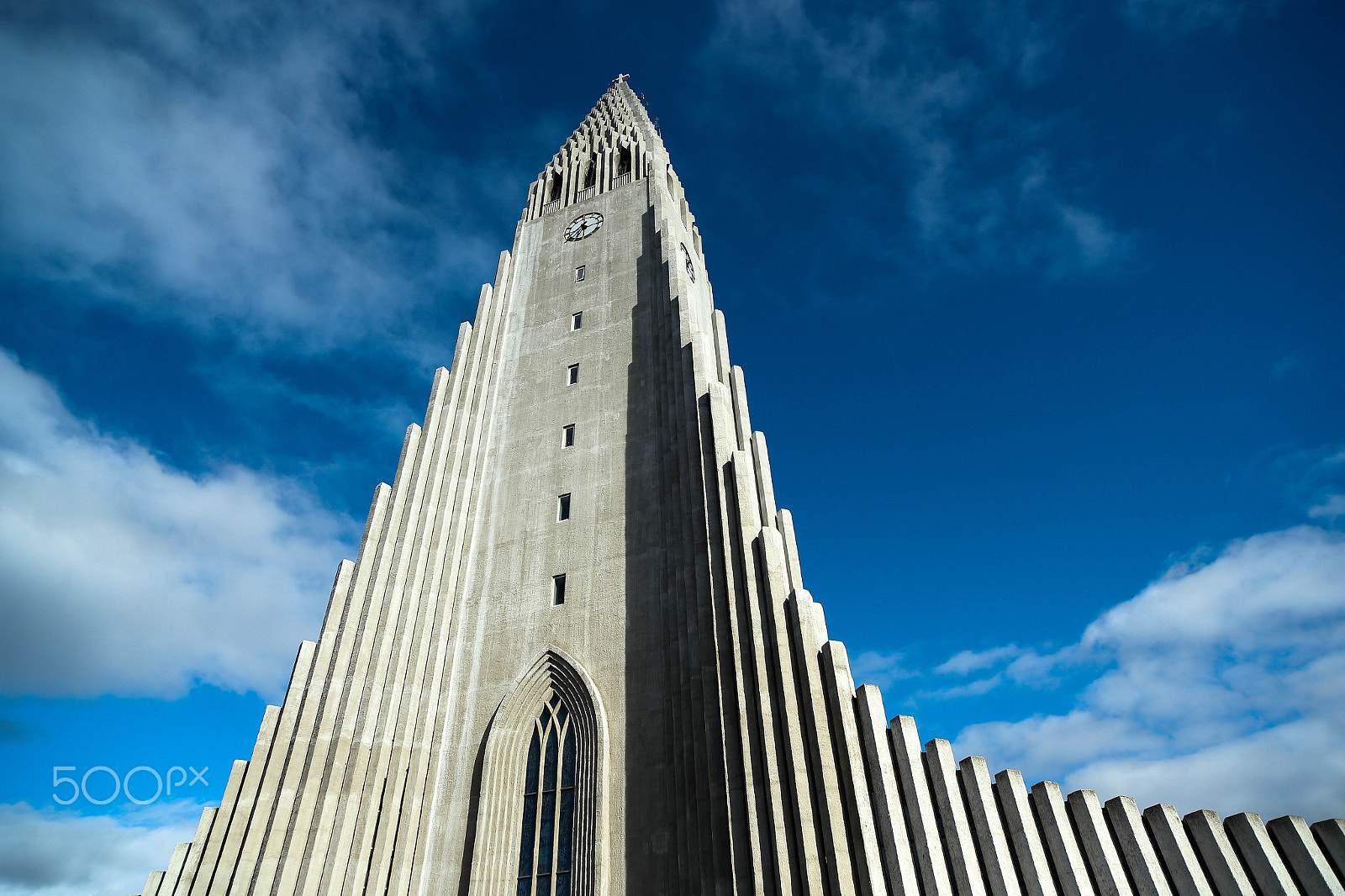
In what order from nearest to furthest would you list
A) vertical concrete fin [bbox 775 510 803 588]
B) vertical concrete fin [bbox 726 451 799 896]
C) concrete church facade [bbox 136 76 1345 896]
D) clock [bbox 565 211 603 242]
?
concrete church facade [bbox 136 76 1345 896]
vertical concrete fin [bbox 726 451 799 896]
vertical concrete fin [bbox 775 510 803 588]
clock [bbox 565 211 603 242]

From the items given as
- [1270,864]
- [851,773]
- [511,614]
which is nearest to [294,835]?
[511,614]

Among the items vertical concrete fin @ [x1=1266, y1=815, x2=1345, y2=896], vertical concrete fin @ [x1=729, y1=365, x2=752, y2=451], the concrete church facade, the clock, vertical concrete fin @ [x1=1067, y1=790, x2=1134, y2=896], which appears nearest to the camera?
vertical concrete fin @ [x1=1266, y1=815, x2=1345, y2=896]

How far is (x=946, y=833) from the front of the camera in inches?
519

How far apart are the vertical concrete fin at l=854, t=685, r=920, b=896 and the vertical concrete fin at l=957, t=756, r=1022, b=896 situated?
1.17 meters

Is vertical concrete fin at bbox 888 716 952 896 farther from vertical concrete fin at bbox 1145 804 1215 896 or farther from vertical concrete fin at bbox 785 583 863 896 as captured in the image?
vertical concrete fin at bbox 1145 804 1215 896

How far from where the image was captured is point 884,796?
13.3 m

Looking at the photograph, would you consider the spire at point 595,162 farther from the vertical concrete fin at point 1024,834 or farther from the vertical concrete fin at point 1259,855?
the vertical concrete fin at point 1259,855

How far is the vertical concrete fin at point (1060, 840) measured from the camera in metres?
12.8

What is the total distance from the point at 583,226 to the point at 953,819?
24540 millimetres

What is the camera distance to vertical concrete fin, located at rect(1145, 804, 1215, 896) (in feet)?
41.9

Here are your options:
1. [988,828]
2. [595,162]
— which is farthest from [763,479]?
[595,162]

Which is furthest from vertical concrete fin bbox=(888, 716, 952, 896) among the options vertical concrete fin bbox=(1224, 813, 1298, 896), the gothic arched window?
the gothic arched window

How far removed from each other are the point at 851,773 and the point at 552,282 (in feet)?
69.4

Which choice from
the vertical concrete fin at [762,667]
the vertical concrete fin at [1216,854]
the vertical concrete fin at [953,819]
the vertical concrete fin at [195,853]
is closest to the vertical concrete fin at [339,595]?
the vertical concrete fin at [195,853]
